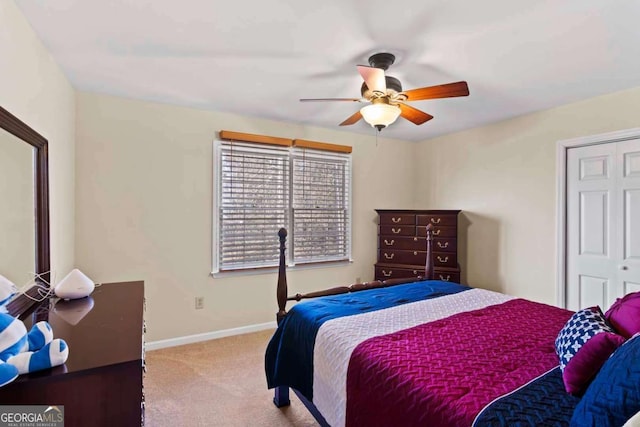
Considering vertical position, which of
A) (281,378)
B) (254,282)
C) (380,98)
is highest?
(380,98)

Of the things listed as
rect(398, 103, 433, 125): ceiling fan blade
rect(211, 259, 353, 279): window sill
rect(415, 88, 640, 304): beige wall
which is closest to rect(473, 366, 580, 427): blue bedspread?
rect(398, 103, 433, 125): ceiling fan blade

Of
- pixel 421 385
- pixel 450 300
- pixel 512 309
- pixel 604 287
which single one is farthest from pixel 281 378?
pixel 604 287

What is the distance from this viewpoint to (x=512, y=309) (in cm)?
216

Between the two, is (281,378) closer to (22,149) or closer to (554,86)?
(22,149)

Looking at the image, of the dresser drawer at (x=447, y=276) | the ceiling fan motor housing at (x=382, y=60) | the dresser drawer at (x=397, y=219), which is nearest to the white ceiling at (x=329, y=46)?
the ceiling fan motor housing at (x=382, y=60)

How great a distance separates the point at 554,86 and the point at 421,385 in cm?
273

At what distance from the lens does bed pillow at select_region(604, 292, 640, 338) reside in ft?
4.18

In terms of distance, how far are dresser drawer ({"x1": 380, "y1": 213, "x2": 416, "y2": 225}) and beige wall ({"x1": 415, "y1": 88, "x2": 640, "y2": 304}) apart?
696 mm

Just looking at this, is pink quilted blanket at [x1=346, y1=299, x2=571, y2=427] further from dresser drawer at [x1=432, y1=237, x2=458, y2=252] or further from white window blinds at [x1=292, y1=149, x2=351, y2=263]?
white window blinds at [x1=292, y1=149, x2=351, y2=263]

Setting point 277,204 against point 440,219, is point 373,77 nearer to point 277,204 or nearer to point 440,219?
point 277,204

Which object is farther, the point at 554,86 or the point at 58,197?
the point at 554,86

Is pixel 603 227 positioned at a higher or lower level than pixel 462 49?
lower

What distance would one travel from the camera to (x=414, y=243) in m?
4.03

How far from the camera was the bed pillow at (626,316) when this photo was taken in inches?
50.2
